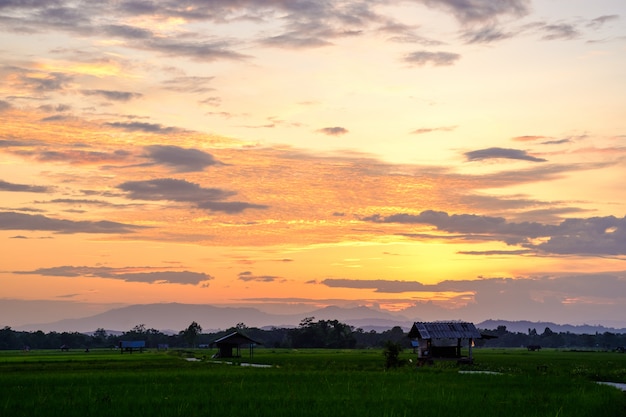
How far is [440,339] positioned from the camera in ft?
228

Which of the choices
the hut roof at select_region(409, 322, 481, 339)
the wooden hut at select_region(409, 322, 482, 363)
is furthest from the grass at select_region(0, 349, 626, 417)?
the wooden hut at select_region(409, 322, 482, 363)

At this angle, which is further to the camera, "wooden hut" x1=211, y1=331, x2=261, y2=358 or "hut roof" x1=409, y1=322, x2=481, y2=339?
"wooden hut" x1=211, y1=331, x2=261, y2=358

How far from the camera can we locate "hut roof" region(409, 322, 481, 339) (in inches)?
2726

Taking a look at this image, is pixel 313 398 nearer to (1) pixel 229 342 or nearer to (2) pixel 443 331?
(2) pixel 443 331

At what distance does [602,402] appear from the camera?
27.1m

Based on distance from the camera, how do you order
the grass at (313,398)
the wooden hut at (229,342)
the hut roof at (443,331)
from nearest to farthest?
the grass at (313,398) < the hut roof at (443,331) < the wooden hut at (229,342)

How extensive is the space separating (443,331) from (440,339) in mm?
981

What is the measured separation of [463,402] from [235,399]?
8.32 meters

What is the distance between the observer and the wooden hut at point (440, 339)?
69.3 meters

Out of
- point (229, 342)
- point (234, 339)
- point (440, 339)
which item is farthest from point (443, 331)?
point (229, 342)

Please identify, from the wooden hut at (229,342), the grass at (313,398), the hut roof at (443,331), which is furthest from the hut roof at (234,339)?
the grass at (313,398)

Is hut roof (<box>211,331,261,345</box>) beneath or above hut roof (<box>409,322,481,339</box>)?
beneath

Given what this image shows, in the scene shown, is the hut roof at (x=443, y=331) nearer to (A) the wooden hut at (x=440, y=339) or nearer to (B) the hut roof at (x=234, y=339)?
(A) the wooden hut at (x=440, y=339)

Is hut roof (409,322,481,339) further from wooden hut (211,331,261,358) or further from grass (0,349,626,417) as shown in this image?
wooden hut (211,331,261,358)
